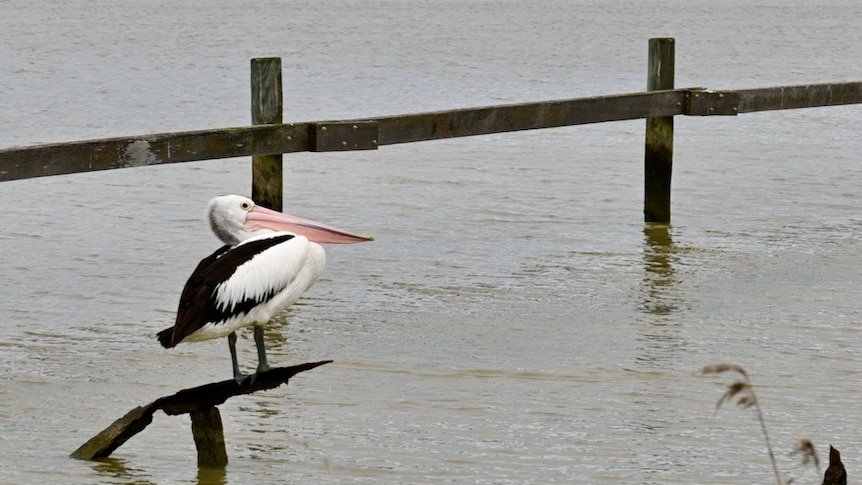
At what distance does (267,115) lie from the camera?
330 inches

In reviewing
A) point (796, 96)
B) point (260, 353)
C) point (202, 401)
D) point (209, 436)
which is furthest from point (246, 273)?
point (796, 96)

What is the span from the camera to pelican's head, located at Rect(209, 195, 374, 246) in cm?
516

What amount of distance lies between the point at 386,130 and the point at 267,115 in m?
0.74

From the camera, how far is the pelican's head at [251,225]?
16.9 ft

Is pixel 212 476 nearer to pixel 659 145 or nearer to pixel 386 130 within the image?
pixel 386 130

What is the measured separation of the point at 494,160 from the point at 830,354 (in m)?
9.02

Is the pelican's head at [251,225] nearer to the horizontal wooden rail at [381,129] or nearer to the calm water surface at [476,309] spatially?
the calm water surface at [476,309]

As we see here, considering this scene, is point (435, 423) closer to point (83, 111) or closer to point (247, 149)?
point (247, 149)

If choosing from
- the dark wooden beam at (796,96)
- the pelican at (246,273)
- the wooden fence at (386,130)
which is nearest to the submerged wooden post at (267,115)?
the wooden fence at (386,130)

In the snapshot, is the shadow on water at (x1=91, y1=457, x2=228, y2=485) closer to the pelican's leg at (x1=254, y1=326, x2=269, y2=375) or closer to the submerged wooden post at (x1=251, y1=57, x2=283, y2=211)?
the pelican's leg at (x1=254, y1=326, x2=269, y2=375)

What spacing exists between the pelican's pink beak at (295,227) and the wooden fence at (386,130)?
7.32ft

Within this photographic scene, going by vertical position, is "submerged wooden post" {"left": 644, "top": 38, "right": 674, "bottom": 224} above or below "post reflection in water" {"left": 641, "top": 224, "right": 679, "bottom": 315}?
above

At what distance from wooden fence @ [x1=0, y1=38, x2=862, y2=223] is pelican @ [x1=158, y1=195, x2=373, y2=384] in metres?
2.23

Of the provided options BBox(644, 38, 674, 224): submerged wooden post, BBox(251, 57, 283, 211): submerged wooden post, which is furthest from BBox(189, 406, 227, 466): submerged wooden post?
BBox(644, 38, 674, 224): submerged wooden post
